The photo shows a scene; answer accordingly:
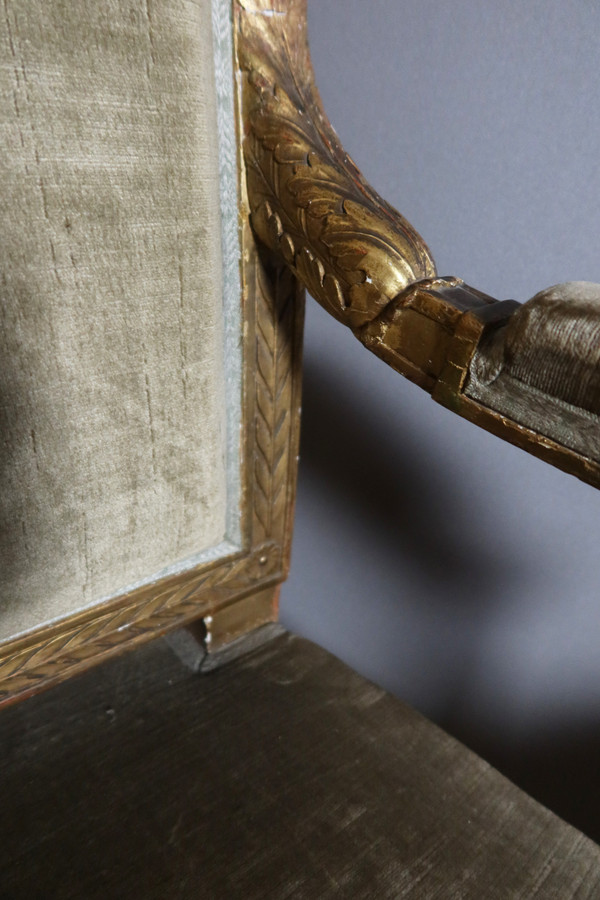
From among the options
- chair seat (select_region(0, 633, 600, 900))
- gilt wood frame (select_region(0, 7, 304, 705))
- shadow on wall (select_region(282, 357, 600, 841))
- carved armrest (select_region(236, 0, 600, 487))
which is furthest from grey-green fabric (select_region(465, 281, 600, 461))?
shadow on wall (select_region(282, 357, 600, 841))

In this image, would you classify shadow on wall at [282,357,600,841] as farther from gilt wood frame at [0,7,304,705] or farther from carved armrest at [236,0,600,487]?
carved armrest at [236,0,600,487]

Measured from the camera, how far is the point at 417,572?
3.41 ft

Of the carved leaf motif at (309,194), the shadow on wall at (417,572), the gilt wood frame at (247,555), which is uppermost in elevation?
the carved leaf motif at (309,194)

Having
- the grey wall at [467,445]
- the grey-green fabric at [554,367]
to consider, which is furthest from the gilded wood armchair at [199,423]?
the grey wall at [467,445]

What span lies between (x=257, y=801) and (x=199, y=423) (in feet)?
1.04

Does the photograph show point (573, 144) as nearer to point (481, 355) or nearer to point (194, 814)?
point (481, 355)

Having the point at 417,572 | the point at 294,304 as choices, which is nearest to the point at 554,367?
the point at 294,304

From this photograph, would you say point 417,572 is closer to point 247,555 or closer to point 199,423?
point 247,555

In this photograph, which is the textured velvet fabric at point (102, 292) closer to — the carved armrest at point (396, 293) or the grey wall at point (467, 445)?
the carved armrest at point (396, 293)

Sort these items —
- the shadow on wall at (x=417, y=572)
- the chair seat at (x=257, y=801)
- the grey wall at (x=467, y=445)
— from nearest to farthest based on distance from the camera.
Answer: the chair seat at (x=257, y=801) → the grey wall at (x=467, y=445) → the shadow on wall at (x=417, y=572)

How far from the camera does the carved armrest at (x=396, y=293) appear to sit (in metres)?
0.38

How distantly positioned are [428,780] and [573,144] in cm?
64

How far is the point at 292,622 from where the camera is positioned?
1.31m

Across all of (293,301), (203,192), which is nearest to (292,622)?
(293,301)
